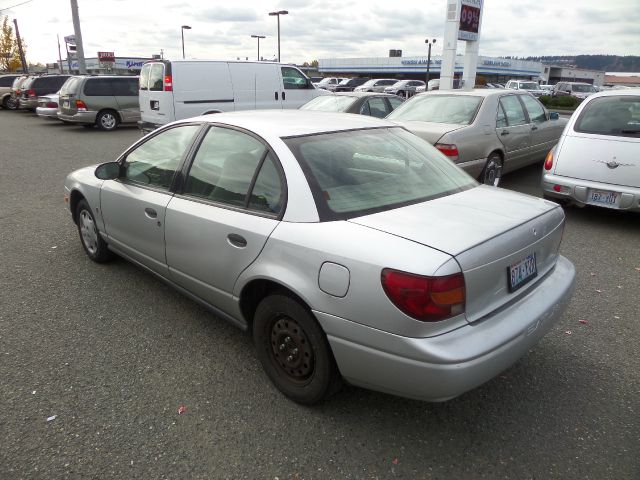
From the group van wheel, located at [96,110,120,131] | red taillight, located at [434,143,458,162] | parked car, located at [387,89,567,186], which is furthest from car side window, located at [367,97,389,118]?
van wheel, located at [96,110,120,131]

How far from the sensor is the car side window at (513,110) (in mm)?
7359

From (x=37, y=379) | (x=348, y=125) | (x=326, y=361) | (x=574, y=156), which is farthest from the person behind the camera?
(x=574, y=156)

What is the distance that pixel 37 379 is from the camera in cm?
295

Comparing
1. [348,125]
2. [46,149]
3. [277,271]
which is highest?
[348,125]

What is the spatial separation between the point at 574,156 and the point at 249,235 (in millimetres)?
4849

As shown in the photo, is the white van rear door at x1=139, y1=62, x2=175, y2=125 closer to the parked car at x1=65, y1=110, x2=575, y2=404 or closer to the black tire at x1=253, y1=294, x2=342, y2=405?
the parked car at x1=65, y1=110, x2=575, y2=404

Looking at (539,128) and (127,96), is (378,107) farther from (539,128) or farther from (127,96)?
(127,96)

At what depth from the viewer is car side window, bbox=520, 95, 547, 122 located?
8058 millimetres

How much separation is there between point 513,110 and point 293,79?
7.92m

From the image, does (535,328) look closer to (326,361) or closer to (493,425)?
(493,425)

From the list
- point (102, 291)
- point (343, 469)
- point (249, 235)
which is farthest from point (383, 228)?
point (102, 291)

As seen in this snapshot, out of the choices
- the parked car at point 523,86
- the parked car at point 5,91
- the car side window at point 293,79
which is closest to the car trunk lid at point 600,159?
the car side window at point 293,79

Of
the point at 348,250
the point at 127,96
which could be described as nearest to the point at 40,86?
the point at 127,96

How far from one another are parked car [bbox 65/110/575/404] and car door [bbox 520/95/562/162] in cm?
545
